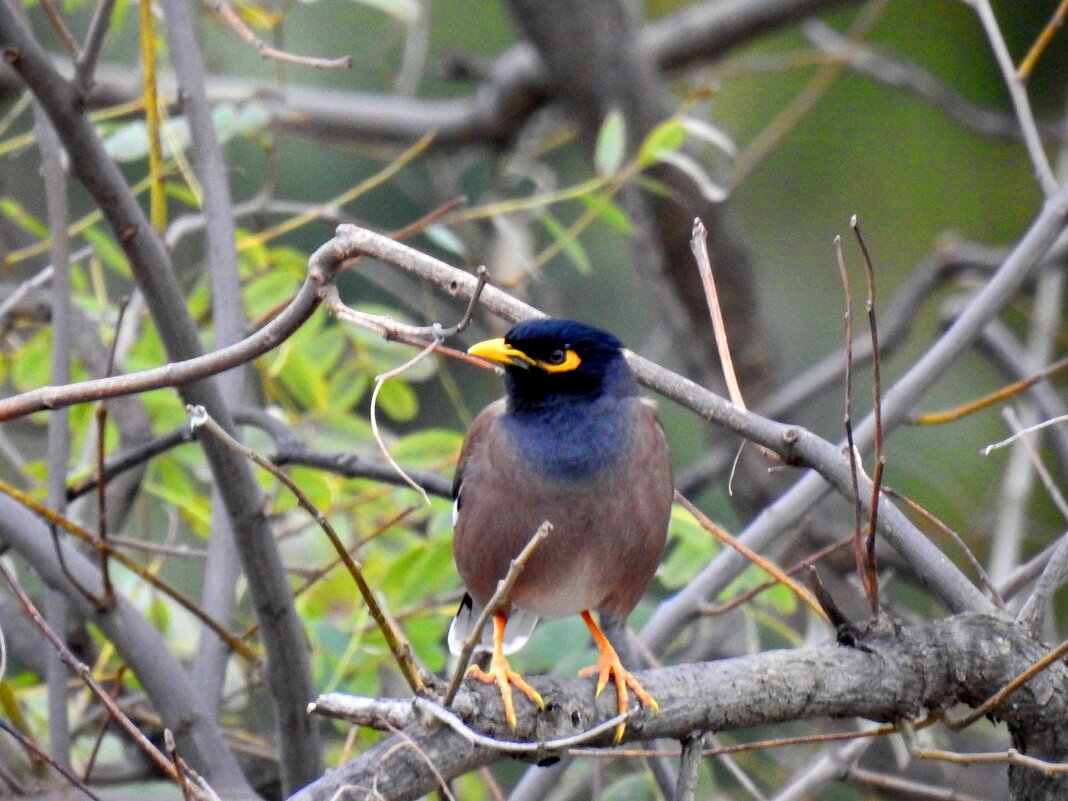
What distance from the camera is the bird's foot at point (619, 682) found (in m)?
2.17

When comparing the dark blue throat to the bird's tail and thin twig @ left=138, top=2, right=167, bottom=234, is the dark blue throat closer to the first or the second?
the bird's tail

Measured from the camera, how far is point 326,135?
6336mm

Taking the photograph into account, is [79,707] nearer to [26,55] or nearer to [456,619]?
[456,619]

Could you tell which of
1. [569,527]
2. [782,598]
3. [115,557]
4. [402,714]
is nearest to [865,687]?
[569,527]

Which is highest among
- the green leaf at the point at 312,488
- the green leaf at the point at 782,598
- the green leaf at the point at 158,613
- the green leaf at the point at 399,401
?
the green leaf at the point at 399,401

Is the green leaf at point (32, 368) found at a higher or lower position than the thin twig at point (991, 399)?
higher

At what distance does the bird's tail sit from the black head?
536 mm

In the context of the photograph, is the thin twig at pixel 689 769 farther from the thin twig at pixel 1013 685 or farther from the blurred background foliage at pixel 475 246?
the blurred background foliage at pixel 475 246

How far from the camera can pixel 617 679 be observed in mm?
2391

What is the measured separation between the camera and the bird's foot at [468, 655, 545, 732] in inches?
79.8

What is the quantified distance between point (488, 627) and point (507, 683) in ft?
3.64

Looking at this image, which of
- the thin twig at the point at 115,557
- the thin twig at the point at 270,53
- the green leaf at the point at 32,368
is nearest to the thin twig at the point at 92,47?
the thin twig at the point at 270,53

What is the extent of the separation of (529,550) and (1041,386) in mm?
2779

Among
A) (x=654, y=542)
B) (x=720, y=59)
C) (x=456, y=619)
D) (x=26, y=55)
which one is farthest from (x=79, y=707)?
(x=720, y=59)
